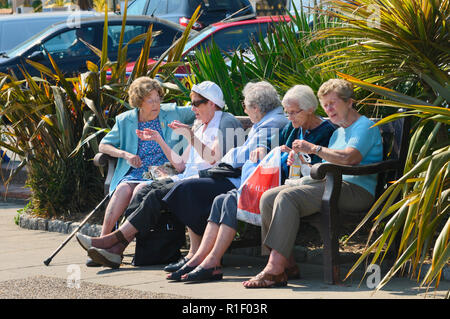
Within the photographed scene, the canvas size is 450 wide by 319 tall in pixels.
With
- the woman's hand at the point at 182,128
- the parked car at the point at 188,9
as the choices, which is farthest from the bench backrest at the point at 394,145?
the parked car at the point at 188,9

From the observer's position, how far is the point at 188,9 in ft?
51.3

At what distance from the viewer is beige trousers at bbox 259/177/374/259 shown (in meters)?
5.36

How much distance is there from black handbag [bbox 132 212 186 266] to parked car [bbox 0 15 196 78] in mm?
7818

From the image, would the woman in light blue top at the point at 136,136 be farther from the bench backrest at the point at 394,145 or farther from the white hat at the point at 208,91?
the bench backrest at the point at 394,145

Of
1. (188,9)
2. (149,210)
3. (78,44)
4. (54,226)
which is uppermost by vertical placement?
(188,9)

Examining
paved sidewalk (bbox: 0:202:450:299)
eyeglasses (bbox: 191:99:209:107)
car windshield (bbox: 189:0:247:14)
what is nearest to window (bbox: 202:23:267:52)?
car windshield (bbox: 189:0:247:14)

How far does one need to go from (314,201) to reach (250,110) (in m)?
0.97

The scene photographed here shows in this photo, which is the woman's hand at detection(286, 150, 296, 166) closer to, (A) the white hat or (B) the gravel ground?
(A) the white hat

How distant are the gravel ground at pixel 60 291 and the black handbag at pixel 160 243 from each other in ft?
2.47

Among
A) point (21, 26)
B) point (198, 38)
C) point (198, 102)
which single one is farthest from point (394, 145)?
point (21, 26)

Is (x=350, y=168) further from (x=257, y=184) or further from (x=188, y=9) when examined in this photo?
(x=188, y=9)

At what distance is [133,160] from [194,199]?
787 mm

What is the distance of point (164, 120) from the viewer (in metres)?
6.86

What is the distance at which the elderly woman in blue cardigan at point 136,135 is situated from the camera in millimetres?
6645
